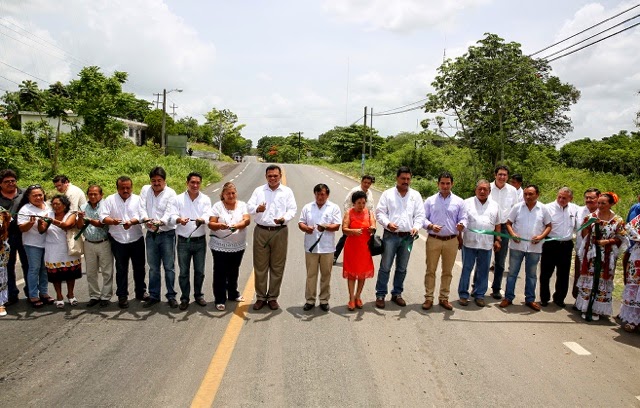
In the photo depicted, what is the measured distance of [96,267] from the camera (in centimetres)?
602

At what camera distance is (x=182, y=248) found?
6.02m

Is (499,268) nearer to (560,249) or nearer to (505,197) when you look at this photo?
(560,249)

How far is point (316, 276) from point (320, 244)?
423 millimetres

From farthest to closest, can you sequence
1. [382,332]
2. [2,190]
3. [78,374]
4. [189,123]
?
1. [189,123]
2. [2,190]
3. [382,332]
4. [78,374]

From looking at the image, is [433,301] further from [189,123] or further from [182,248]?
[189,123]

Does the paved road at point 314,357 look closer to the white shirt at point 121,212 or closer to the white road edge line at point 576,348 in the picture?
the white road edge line at point 576,348

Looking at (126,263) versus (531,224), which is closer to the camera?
(126,263)

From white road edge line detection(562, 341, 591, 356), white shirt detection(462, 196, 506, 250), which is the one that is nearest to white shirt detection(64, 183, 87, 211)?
white shirt detection(462, 196, 506, 250)

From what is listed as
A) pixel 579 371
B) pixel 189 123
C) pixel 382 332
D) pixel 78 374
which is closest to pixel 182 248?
pixel 78 374

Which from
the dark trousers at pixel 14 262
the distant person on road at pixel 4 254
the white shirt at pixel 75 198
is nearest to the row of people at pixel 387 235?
the distant person on road at pixel 4 254

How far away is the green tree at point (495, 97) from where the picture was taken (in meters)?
17.9

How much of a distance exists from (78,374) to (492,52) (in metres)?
18.6

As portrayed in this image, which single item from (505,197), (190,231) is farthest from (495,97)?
(190,231)

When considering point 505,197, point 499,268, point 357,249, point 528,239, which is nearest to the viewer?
point 357,249
